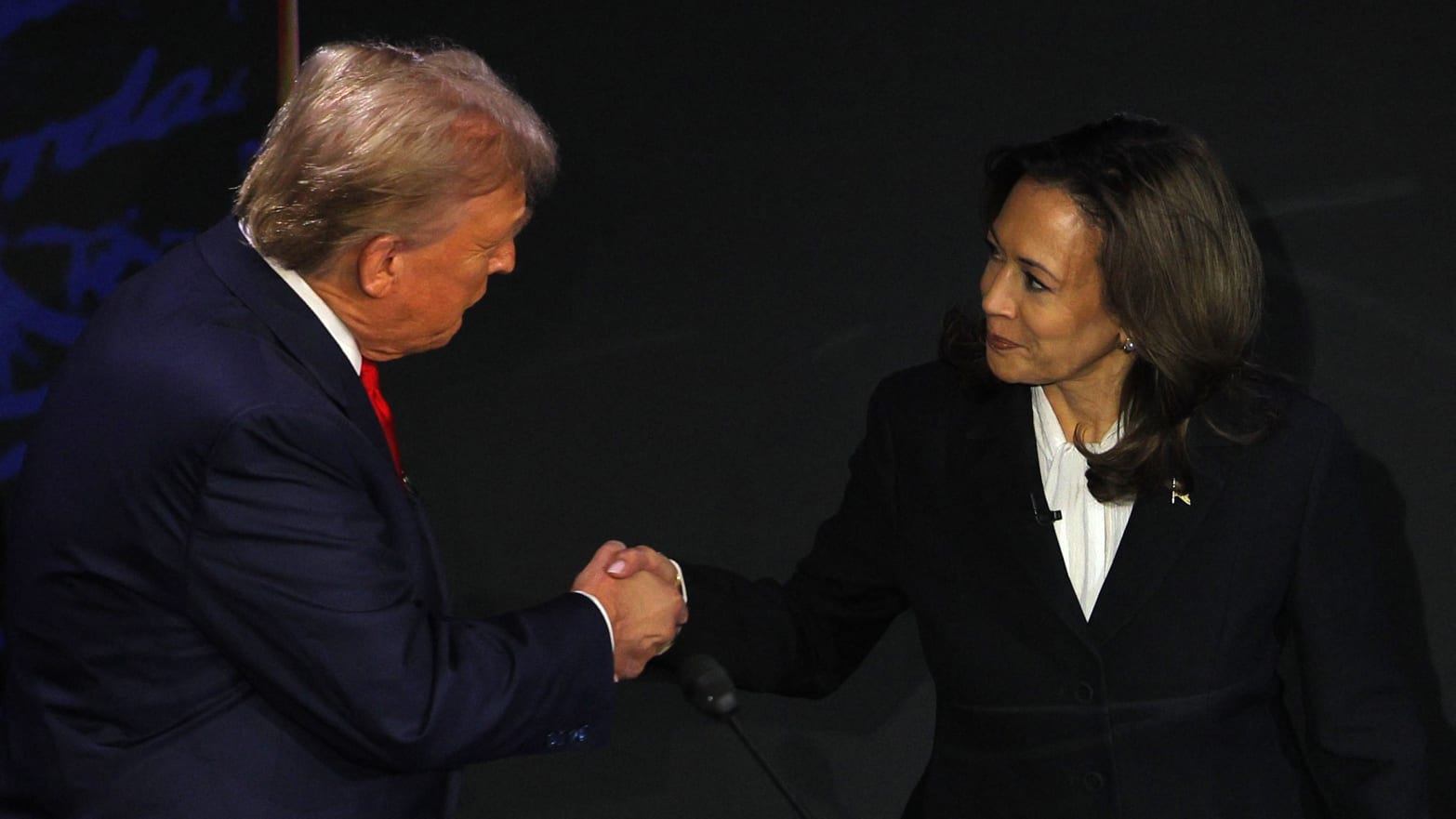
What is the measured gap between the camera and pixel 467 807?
2.55m

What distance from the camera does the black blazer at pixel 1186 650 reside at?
5.62 feet

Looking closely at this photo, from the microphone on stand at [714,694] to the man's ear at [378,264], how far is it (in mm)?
464

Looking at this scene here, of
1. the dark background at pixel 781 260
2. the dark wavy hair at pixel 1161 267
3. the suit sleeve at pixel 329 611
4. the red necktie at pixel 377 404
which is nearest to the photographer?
the suit sleeve at pixel 329 611

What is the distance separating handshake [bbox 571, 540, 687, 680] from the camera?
162 centimetres

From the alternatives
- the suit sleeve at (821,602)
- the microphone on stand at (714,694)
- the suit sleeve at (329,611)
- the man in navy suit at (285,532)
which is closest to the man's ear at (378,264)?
the man in navy suit at (285,532)

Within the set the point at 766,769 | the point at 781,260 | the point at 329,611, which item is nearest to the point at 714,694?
the point at 766,769

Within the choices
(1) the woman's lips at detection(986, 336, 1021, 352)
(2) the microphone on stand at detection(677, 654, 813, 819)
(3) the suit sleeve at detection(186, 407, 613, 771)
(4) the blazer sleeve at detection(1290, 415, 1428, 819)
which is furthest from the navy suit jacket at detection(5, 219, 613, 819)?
(4) the blazer sleeve at detection(1290, 415, 1428, 819)

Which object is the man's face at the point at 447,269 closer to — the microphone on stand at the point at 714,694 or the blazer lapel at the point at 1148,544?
the microphone on stand at the point at 714,694

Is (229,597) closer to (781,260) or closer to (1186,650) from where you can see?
(1186,650)

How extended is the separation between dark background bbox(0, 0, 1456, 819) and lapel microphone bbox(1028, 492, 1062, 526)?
514 millimetres

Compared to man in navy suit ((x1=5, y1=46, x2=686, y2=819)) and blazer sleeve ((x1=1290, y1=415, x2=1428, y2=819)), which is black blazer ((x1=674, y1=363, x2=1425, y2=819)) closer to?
blazer sleeve ((x1=1290, y1=415, x2=1428, y2=819))

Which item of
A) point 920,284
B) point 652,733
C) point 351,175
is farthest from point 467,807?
point 351,175

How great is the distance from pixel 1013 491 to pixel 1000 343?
17cm

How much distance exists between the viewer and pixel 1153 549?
67.6 inches
